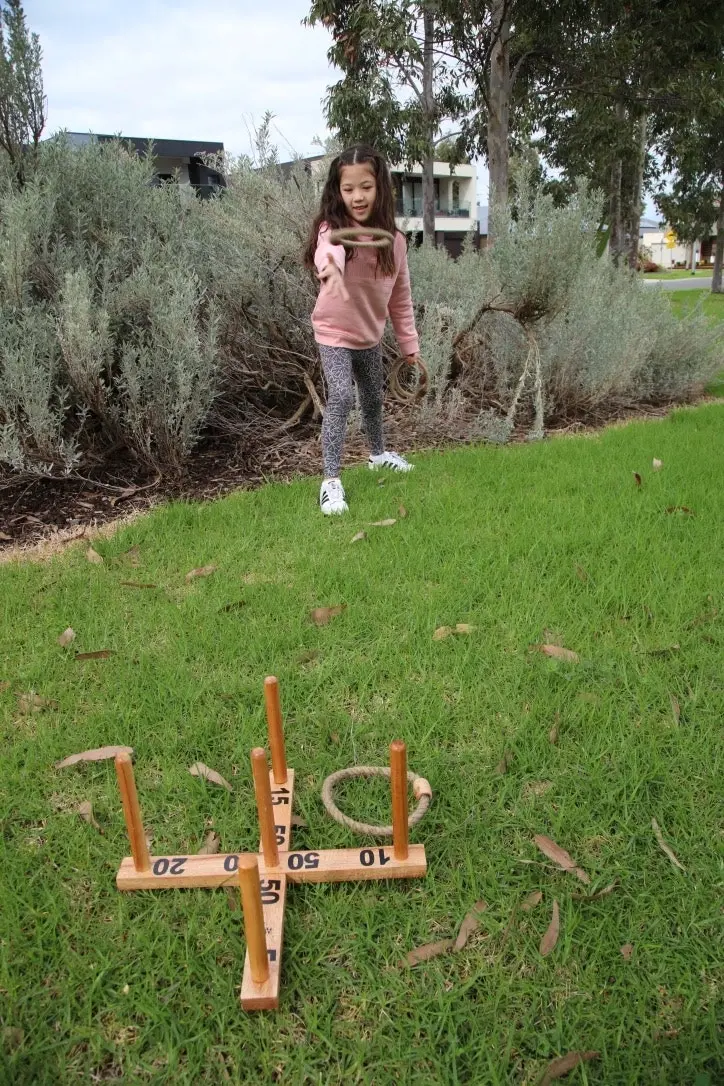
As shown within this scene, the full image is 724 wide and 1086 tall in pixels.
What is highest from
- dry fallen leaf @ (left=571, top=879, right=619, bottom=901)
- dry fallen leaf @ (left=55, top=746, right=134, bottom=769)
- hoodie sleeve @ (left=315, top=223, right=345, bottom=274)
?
hoodie sleeve @ (left=315, top=223, right=345, bottom=274)

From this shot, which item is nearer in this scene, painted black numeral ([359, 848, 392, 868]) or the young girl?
painted black numeral ([359, 848, 392, 868])

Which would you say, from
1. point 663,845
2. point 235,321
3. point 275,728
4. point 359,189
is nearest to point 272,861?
point 275,728

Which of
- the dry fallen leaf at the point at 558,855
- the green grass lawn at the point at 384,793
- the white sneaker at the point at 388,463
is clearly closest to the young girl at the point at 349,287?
the white sneaker at the point at 388,463

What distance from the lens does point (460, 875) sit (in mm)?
1659

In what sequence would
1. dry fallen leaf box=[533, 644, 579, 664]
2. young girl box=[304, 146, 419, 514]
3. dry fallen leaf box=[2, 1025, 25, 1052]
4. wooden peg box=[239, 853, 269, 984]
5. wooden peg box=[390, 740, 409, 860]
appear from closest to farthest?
wooden peg box=[239, 853, 269, 984], dry fallen leaf box=[2, 1025, 25, 1052], wooden peg box=[390, 740, 409, 860], dry fallen leaf box=[533, 644, 579, 664], young girl box=[304, 146, 419, 514]

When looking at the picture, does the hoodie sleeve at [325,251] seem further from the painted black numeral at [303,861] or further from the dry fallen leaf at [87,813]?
the painted black numeral at [303,861]

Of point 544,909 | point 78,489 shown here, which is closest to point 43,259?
point 78,489

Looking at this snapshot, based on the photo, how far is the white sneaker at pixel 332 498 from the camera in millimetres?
3781

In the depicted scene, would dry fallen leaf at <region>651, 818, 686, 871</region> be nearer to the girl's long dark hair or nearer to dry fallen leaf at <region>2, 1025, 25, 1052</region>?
dry fallen leaf at <region>2, 1025, 25, 1052</region>

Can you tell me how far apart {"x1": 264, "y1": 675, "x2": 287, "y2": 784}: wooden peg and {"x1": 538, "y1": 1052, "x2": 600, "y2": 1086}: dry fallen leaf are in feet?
2.74

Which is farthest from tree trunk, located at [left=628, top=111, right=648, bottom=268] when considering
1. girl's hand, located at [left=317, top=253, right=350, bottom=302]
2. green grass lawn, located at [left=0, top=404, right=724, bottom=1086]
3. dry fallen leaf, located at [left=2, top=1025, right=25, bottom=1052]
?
dry fallen leaf, located at [left=2, top=1025, right=25, bottom=1052]

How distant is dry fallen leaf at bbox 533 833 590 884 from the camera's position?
65.2 inches

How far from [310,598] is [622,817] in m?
1.43

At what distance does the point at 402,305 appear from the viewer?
4219 millimetres
